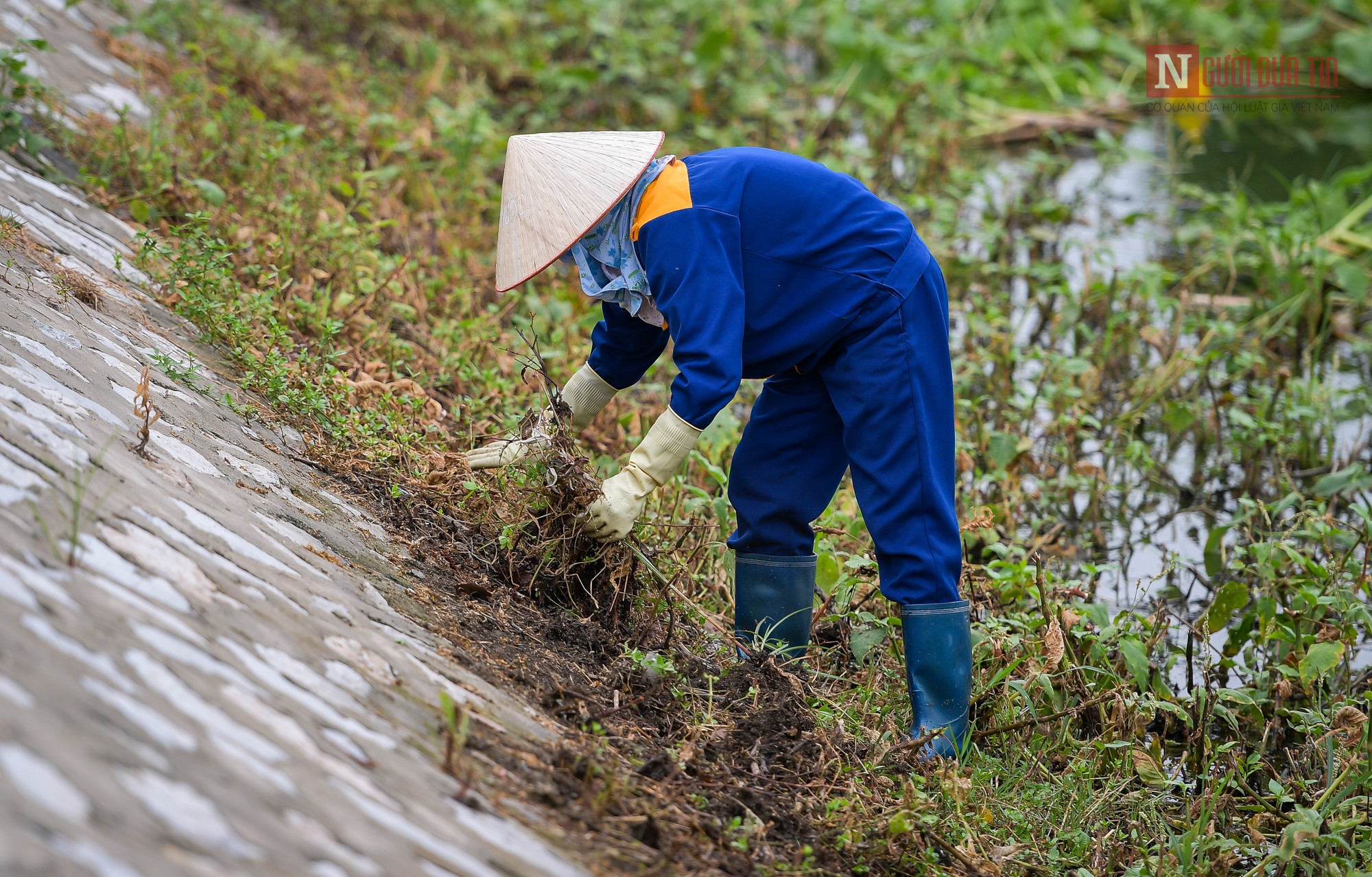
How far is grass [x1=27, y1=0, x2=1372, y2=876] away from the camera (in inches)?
97.5

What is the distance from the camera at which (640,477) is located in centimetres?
253

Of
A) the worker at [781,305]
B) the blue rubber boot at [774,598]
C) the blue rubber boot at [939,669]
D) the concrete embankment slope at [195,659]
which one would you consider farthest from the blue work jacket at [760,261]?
the concrete embankment slope at [195,659]

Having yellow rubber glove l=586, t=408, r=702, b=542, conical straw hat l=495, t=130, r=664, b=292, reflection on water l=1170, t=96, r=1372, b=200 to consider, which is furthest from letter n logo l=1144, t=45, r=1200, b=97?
yellow rubber glove l=586, t=408, r=702, b=542

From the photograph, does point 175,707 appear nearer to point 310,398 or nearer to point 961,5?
point 310,398

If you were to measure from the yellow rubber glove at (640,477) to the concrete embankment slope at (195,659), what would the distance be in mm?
427

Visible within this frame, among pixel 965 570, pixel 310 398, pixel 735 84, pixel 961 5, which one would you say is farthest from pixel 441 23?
pixel 965 570

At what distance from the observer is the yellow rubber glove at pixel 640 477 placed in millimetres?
2475

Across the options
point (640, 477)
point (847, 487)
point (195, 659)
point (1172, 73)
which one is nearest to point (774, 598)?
point (640, 477)

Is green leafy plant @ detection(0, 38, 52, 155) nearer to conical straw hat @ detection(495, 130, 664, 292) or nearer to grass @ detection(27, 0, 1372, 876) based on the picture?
grass @ detection(27, 0, 1372, 876)

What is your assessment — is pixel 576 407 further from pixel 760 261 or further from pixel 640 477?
pixel 760 261

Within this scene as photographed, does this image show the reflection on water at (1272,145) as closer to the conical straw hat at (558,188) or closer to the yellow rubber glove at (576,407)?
the yellow rubber glove at (576,407)

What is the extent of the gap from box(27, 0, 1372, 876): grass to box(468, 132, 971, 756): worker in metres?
0.24

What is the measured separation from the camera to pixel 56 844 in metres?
1.27

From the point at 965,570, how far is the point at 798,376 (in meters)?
0.81
